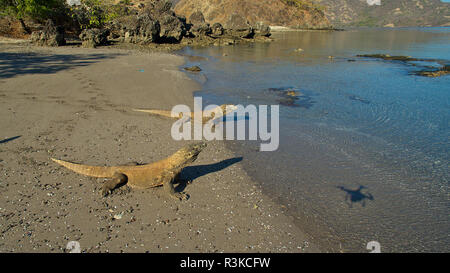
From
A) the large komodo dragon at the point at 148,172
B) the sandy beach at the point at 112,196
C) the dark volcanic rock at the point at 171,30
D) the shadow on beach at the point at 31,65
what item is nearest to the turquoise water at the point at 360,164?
the sandy beach at the point at 112,196

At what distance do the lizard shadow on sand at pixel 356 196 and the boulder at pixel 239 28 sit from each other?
54116mm

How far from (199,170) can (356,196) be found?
3567 mm

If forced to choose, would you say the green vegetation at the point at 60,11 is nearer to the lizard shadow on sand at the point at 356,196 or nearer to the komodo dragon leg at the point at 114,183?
the komodo dragon leg at the point at 114,183

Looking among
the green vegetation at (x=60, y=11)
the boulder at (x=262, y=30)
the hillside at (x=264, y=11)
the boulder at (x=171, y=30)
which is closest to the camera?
the green vegetation at (x=60, y=11)

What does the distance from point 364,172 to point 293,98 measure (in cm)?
687

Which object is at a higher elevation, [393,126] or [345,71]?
[345,71]

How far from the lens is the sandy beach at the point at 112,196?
12.9 feet

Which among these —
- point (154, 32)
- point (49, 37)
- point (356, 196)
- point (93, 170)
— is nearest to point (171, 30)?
point (154, 32)

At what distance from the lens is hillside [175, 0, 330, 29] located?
111688mm

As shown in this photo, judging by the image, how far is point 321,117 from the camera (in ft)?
32.7

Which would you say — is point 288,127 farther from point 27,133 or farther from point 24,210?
point 27,133

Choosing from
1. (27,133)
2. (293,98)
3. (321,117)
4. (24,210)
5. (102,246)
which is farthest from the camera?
(293,98)
